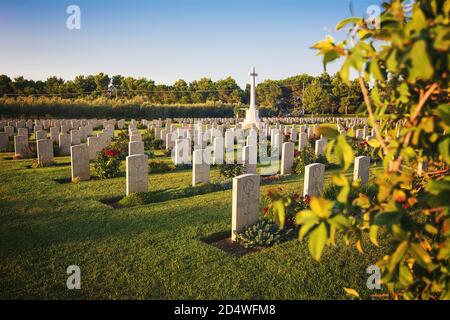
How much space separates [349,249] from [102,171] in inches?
328

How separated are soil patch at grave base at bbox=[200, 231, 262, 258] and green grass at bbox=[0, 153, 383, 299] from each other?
0.12 m

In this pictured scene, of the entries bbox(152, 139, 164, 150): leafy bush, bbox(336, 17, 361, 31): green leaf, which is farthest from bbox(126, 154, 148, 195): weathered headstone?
bbox(152, 139, 164, 150): leafy bush

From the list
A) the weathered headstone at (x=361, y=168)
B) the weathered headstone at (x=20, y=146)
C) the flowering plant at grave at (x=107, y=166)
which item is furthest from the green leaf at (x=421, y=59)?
the weathered headstone at (x=20, y=146)

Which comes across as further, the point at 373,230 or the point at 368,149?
the point at 368,149

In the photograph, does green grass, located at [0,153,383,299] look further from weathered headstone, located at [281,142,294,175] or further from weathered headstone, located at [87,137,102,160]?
weathered headstone, located at [87,137,102,160]

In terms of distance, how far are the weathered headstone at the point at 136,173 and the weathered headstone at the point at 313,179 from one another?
165 inches

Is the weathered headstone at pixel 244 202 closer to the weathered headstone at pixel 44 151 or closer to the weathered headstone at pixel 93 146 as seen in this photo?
the weathered headstone at pixel 44 151

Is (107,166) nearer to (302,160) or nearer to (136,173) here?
(136,173)

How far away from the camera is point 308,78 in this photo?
299ft

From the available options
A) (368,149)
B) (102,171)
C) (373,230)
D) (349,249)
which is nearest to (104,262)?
(349,249)

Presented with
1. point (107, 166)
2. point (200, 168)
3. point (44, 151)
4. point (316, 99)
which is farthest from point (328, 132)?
point (316, 99)

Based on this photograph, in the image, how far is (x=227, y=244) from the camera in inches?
244
